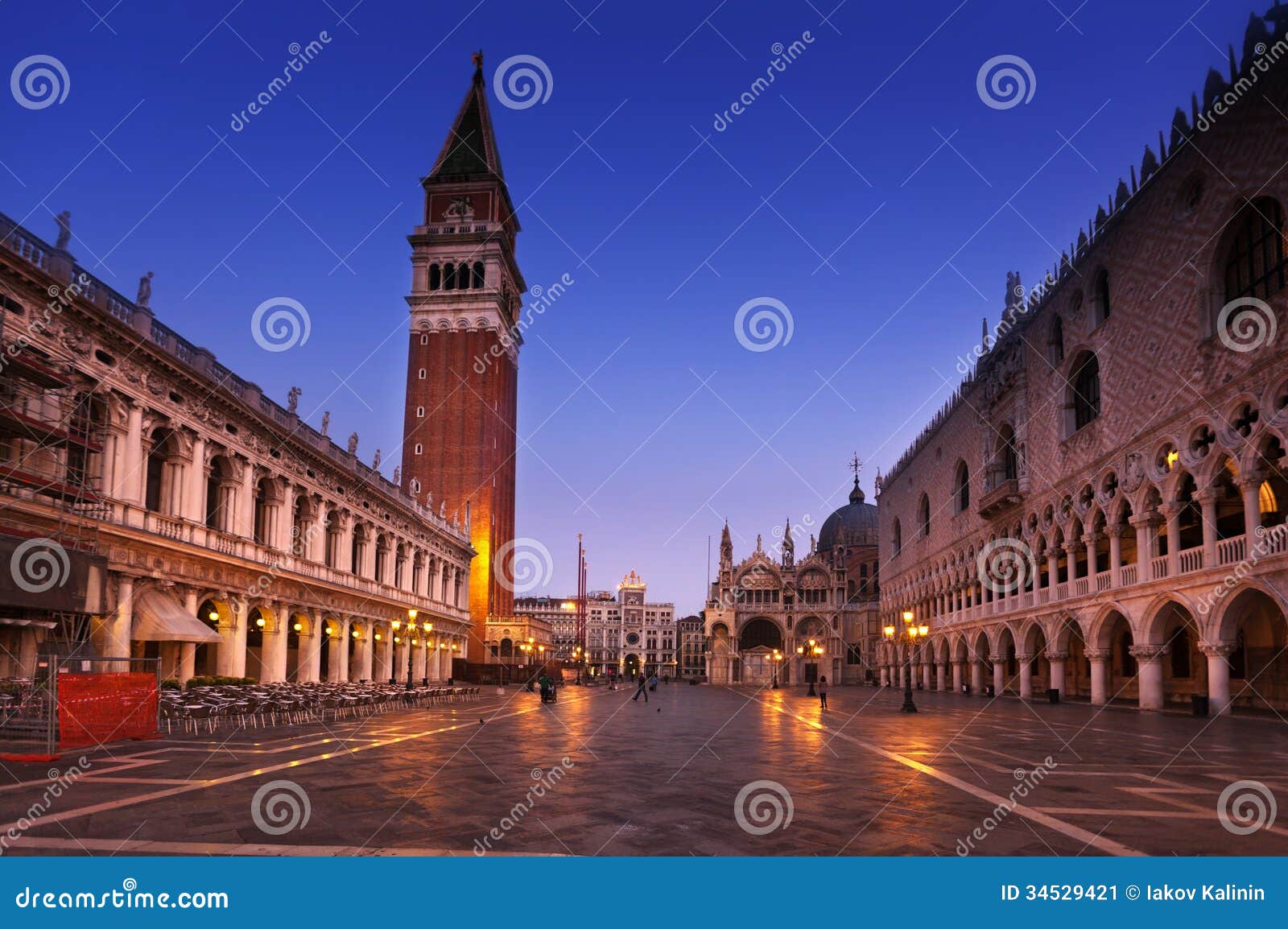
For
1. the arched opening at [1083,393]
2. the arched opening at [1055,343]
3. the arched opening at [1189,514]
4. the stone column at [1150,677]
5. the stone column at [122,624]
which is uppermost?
the arched opening at [1055,343]

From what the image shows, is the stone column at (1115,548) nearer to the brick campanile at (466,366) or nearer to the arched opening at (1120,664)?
the arched opening at (1120,664)

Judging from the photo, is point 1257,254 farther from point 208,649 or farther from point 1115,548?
point 208,649

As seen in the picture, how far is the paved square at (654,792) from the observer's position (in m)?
7.92

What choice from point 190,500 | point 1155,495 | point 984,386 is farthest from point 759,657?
point 190,500

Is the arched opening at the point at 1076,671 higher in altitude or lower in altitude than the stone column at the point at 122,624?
lower

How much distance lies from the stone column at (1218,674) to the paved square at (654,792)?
5031mm

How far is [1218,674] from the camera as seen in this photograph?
2659 centimetres

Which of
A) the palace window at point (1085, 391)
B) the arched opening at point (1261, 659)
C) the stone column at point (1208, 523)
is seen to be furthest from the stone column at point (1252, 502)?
the palace window at point (1085, 391)

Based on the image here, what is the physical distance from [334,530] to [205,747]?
92.6ft

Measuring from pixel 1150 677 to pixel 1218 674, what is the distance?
4.61 m

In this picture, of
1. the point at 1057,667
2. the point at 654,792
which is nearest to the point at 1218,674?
the point at 1057,667

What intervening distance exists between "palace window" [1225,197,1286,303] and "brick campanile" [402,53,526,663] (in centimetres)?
6081

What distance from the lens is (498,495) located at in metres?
81.8

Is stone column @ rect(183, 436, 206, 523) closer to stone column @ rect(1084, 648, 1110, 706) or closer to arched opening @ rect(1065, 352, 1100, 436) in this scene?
stone column @ rect(1084, 648, 1110, 706)
